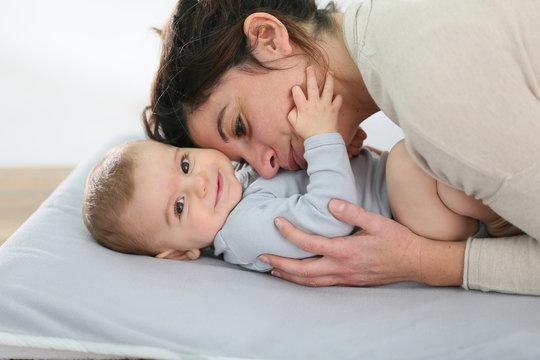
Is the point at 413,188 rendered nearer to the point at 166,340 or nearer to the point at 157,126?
the point at 166,340

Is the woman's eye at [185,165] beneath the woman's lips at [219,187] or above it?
above

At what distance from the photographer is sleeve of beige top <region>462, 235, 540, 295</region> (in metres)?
1.31

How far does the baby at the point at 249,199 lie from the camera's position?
1.40 metres

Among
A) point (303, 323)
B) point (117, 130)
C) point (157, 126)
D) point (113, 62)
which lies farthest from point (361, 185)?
point (113, 62)

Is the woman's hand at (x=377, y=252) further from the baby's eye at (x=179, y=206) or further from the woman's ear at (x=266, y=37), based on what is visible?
the woman's ear at (x=266, y=37)

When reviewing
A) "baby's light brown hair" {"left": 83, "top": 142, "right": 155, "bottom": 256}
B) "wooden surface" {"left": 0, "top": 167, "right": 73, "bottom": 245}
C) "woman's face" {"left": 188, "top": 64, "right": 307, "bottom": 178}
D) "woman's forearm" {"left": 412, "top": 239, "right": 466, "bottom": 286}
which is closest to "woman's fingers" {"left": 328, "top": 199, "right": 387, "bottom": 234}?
"woman's forearm" {"left": 412, "top": 239, "right": 466, "bottom": 286}

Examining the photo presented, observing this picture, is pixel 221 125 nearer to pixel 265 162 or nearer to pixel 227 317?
pixel 265 162

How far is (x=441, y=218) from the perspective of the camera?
54.8 inches

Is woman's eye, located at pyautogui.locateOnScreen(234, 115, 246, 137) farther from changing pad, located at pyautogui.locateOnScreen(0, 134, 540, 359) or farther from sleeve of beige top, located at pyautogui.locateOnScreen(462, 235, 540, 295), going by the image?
sleeve of beige top, located at pyautogui.locateOnScreen(462, 235, 540, 295)

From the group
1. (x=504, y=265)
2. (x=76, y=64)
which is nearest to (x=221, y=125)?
(x=504, y=265)

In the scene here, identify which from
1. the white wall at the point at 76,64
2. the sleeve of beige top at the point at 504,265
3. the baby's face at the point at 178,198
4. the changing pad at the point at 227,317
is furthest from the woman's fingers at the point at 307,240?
the white wall at the point at 76,64

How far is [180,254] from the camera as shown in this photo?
161 centimetres

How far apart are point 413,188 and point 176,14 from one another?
0.75 metres

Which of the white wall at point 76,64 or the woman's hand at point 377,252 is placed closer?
the woman's hand at point 377,252
